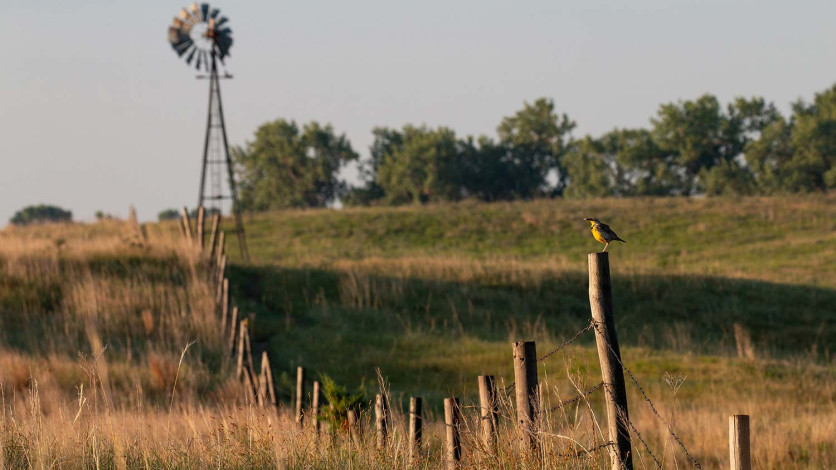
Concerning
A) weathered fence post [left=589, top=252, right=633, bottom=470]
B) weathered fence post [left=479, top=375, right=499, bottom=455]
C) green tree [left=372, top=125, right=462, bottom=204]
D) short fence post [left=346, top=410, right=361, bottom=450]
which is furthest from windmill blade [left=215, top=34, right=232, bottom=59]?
green tree [left=372, top=125, right=462, bottom=204]

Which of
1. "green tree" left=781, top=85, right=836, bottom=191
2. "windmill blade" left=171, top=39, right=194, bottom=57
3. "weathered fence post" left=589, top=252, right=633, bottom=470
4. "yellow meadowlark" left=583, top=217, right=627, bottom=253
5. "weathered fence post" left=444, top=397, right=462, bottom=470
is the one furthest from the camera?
"green tree" left=781, top=85, right=836, bottom=191

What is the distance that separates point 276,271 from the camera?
26938mm

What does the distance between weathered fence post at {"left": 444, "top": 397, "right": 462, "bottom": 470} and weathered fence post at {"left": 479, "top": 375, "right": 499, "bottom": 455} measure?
21 cm

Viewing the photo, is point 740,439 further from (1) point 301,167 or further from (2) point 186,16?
(1) point 301,167

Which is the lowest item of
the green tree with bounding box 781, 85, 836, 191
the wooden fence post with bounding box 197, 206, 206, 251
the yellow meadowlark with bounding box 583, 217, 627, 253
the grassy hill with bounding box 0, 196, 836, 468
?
the grassy hill with bounding box 0, 196, 836, 468

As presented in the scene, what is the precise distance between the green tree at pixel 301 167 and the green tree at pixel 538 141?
15770mm

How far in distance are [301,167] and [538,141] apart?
76.2 ft

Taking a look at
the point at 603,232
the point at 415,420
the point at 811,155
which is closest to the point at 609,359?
the point at 603,232

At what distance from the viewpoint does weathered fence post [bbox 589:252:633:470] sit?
18.9 feet

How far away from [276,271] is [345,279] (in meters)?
2.27

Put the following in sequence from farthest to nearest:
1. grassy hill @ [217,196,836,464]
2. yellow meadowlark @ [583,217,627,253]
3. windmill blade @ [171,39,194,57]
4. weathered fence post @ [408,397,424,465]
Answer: windmill blade @ [171,39,194,57]
grassy hill @ [217,196,836,464]
weathered fence post @ [408,397,424,465]
yellow meadowlark @ [583,217,627,253]

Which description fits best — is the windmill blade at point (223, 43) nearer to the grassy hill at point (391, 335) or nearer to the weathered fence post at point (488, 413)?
the grassy hill at point (391, 335)

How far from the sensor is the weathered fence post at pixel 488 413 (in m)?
6.29

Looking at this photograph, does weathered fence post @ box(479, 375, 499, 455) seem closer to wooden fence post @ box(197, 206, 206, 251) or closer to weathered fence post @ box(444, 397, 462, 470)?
weathered fence post @ box(444, 397, 462, 470)
